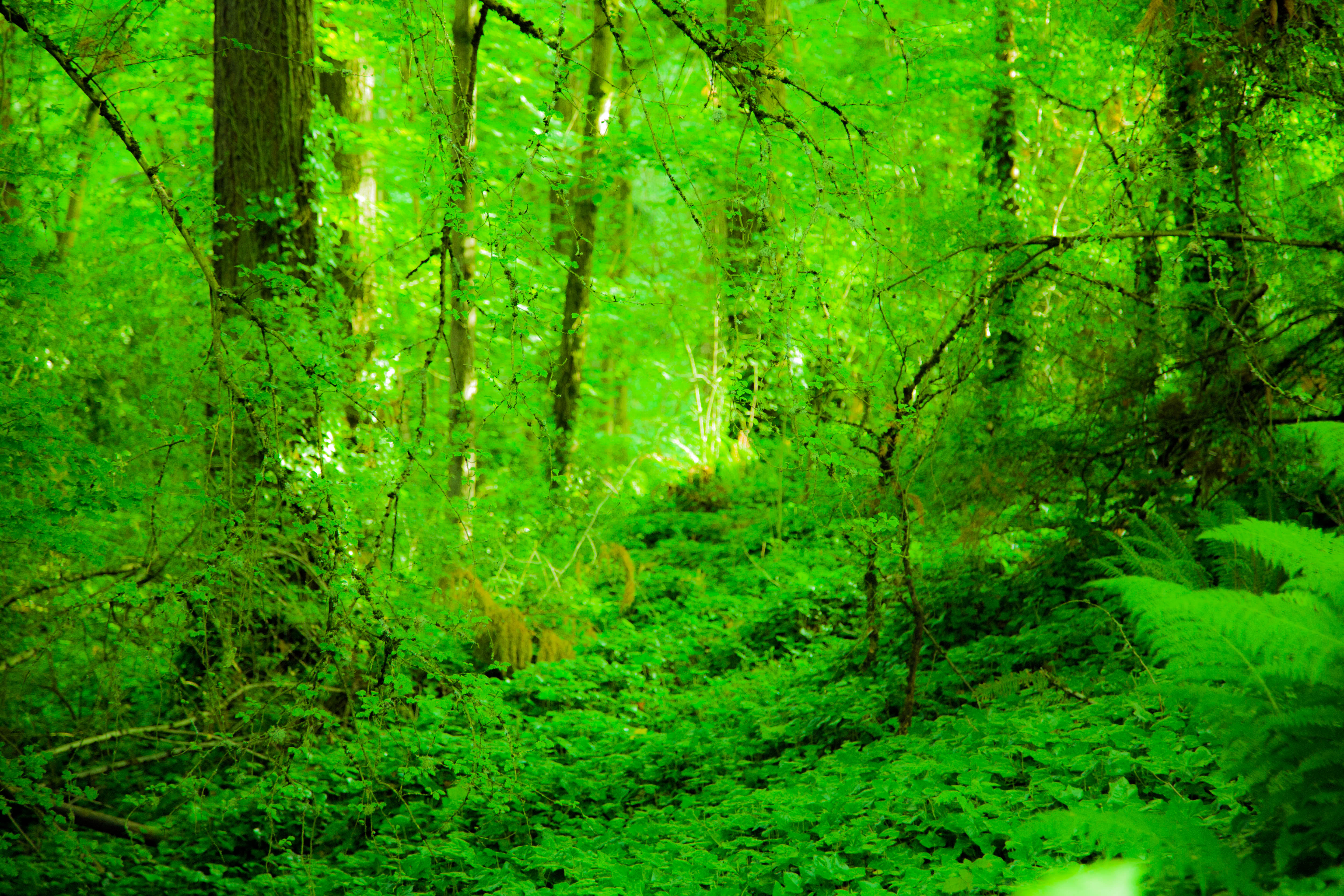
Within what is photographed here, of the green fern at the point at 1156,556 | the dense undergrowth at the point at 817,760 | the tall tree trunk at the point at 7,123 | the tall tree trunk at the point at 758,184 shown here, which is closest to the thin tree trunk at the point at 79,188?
the tall tree trunk at the point at 7,123

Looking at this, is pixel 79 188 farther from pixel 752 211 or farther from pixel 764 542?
pixel 764 542

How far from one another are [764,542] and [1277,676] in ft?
20.9

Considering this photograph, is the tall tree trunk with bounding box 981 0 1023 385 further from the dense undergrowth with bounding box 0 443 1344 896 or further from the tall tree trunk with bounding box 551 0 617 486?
the tall tree trunk with bounding box 551 0 617 486

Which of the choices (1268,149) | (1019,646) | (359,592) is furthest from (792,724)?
(1268,149)

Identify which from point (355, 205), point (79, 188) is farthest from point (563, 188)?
point (355, 205)

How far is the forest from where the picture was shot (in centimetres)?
339

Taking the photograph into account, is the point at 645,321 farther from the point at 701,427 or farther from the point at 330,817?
the point at 330,817

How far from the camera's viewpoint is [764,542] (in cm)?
821

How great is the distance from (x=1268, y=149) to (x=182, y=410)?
6.24 metres

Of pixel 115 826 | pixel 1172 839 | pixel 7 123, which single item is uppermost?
pixel 7 123

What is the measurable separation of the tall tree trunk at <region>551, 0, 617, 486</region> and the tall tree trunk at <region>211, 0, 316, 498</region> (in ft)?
8.09

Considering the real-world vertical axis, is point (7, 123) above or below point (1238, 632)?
above

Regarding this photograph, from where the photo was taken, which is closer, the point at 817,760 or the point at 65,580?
the point at 65,580

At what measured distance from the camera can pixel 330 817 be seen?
4875mm
